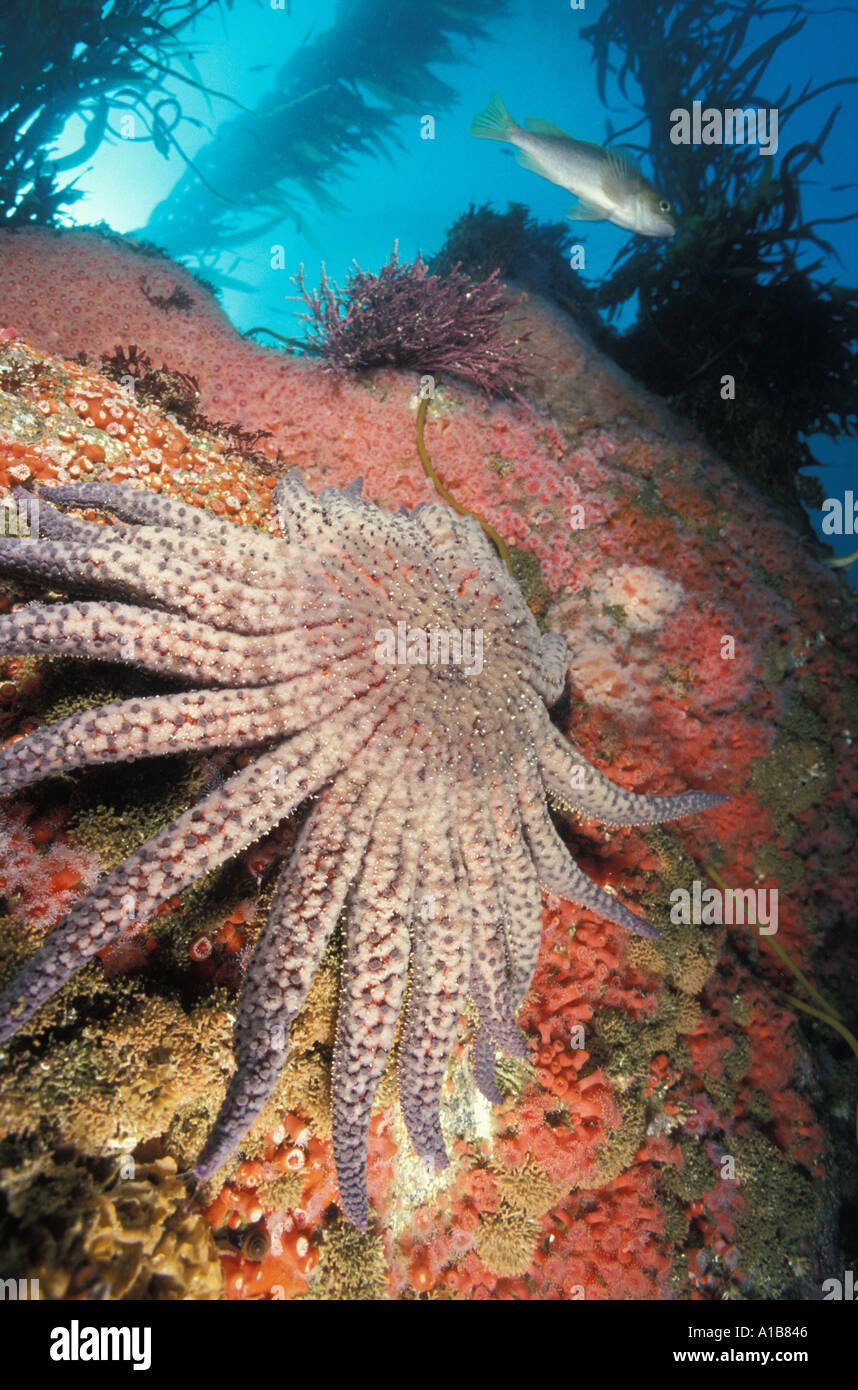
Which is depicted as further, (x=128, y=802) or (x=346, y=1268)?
(x=346, y=1268)

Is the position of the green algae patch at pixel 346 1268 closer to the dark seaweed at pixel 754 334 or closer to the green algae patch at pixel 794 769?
the green algae patch at pixel 794 769

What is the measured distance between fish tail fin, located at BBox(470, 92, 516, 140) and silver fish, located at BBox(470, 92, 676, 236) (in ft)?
1.42

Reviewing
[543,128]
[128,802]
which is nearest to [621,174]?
[543,128]

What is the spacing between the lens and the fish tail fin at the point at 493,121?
7191 millimetres

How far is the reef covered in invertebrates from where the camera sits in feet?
10.1

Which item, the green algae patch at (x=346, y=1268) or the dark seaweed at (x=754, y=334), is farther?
the dark seaweed at (x=754, y=334)

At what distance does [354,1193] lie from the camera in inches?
110

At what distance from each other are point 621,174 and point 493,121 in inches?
83.2

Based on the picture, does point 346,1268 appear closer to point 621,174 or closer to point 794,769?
point 794,769

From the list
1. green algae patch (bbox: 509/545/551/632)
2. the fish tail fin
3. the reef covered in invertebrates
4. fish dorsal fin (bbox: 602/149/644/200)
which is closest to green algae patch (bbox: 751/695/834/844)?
the reef covered in invertebrates

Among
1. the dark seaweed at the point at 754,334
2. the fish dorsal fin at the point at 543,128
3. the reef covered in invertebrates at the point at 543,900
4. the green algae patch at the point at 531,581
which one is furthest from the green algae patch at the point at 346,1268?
the fish dorsal fin at the point at 543,128

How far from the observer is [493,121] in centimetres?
736

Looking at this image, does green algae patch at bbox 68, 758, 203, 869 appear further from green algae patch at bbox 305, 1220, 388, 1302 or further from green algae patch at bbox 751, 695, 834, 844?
green algae patch at bbox 751, 695, 834, 844
